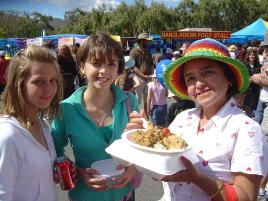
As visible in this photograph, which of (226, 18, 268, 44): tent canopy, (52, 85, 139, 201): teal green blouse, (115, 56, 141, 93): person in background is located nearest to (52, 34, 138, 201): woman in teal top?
(52, 85, 139, 201): teal green blouse

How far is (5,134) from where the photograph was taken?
1.65 metres

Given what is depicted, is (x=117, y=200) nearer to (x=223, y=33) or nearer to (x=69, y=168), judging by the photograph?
(x=69, y=168)

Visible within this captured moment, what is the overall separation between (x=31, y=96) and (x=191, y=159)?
0.92 metres

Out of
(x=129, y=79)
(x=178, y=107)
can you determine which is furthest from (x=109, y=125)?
(x=129, y=79)

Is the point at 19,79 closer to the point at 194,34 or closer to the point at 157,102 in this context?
the point at 157,102

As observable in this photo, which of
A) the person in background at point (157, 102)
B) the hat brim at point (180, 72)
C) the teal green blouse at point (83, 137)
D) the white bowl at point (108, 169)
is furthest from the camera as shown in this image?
the person in background at point (157, 102)

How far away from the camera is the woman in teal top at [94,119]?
86.3 inches

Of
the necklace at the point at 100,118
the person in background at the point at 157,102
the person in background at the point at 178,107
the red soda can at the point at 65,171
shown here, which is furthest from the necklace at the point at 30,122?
the person in background at the point at 157,102

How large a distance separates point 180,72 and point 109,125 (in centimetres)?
58

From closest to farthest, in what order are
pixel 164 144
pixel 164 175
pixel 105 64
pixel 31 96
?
pixel 164 175
pixel 164 144
pixel 31 96
pixel 105 64

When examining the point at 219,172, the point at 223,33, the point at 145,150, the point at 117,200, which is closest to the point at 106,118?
the point at 117,200

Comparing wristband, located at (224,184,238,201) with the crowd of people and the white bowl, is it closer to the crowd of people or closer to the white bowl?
the crowd of people

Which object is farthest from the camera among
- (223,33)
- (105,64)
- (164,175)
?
(223,33)

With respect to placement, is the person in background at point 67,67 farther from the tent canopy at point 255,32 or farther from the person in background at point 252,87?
the tent canopy at point 255,32
